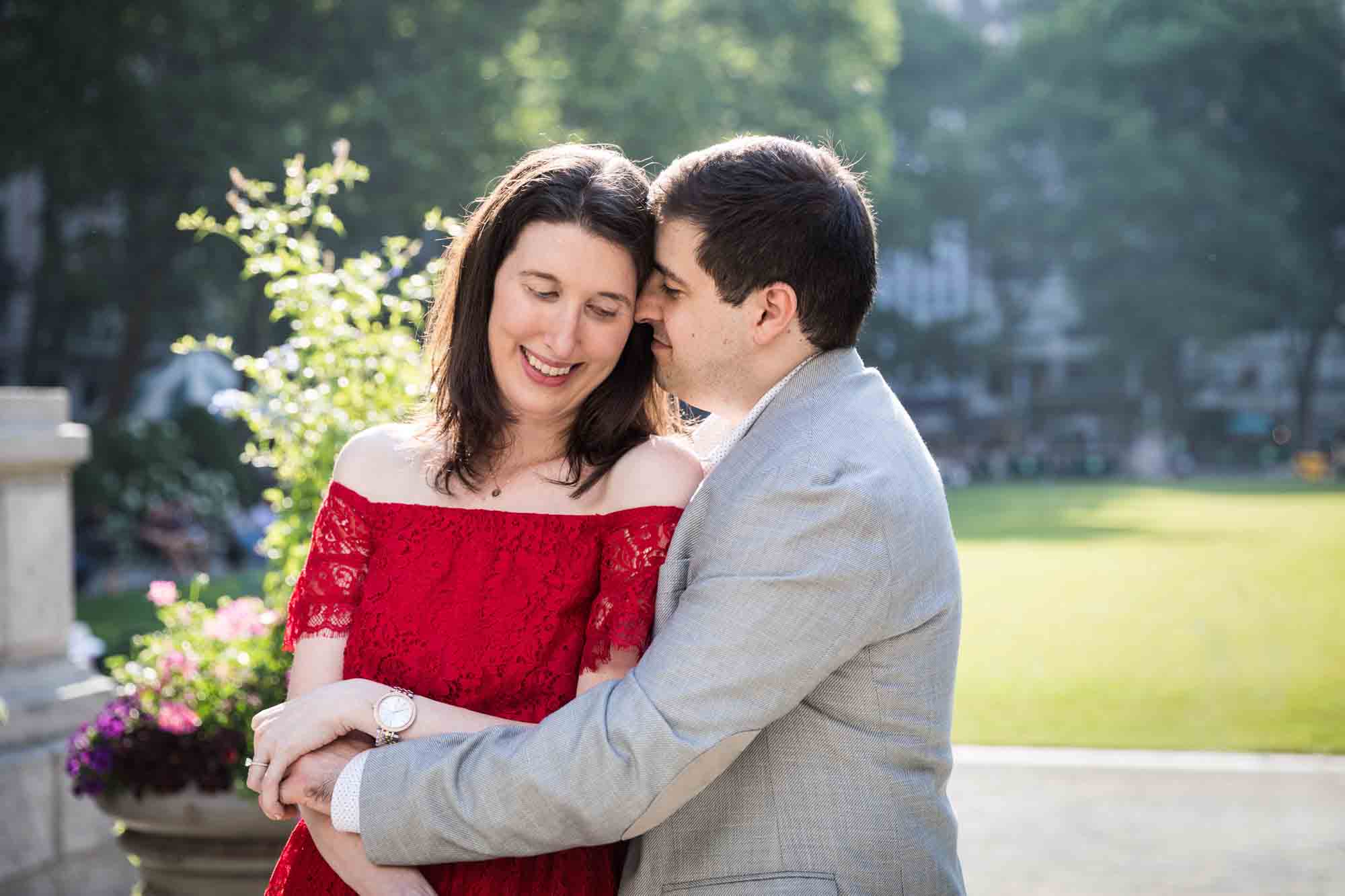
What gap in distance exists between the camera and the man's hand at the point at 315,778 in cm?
224

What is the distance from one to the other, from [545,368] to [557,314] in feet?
0.33

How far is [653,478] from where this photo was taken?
2449mm

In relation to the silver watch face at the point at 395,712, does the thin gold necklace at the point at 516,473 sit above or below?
above

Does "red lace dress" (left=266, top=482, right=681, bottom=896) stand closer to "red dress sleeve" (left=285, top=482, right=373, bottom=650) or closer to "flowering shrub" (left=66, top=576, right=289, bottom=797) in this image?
"red dress sleeve" (left=285, top=482, right=373, bottom=650)

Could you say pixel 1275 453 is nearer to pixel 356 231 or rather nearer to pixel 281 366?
pixel 356 231

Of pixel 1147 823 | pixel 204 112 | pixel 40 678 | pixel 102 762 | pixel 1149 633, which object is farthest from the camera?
pixel 204 112

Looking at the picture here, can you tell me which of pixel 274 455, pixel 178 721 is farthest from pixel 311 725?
pixel 274 455

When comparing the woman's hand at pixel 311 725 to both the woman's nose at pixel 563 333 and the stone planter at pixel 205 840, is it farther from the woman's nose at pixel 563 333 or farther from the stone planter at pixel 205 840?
the stone planter at pixel 205 840

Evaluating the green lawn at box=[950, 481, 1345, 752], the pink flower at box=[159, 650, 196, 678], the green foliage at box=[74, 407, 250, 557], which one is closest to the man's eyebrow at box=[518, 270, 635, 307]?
the pink flower at box=[159, 650, 196, 678]

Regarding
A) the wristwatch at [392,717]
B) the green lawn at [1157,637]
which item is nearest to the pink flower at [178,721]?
the wristwatch at [392,717]

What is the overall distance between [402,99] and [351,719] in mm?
20658

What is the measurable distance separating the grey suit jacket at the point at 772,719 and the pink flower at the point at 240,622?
2.03m

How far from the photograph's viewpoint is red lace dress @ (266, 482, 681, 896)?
92.8 inches

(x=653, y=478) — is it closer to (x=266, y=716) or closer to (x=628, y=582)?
(x=628, y=582)
